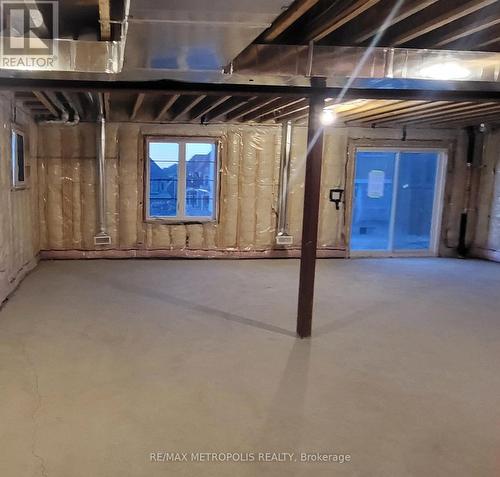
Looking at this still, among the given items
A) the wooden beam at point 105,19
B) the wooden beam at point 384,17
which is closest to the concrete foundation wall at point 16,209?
the wooden beam at point 105,19

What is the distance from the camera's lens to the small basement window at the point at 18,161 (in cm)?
486

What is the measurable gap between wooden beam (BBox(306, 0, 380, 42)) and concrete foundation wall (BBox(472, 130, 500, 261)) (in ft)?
17.2

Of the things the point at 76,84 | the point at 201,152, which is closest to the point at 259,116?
the point at 201,152

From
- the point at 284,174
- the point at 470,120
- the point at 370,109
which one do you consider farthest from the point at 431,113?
the point at 284,174

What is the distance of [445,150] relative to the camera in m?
7.25

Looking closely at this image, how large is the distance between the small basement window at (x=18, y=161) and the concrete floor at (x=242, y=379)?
42.6 inches

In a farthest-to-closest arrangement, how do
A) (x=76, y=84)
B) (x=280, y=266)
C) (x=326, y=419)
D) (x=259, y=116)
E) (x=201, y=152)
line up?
1. (x=201, y=152)
2. (x=280, y=266)
3. (x=259, y=116)
4. (x=76, y=84)
5. (x=326, y=419)

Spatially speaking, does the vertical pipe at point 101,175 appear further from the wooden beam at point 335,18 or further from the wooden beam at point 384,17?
the wooden beam at point 384,17

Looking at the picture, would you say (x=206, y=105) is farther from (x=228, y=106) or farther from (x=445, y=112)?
(x=445, y=112)

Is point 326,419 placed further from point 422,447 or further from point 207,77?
point 207,77

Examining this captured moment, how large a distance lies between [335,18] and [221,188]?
14.3 ft

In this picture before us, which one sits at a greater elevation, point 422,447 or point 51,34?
point 51,34

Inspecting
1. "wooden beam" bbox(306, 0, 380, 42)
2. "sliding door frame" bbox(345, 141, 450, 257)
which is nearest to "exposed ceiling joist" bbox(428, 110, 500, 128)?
"sliding door frame" bbox(345, 141, 450, 257)

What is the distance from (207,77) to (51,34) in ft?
2.96
